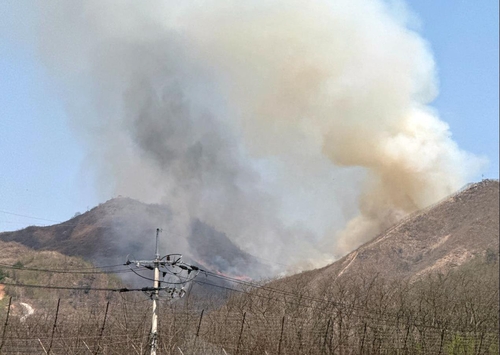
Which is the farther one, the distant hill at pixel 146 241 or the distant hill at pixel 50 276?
the distant hill at pixel 146 241

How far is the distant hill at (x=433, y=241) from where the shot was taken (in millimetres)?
93312

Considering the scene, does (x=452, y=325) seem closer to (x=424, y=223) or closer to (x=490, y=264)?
(x=490, y=264)

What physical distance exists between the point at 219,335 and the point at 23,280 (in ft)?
101

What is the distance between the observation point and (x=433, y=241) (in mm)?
107062

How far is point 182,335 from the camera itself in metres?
50.3

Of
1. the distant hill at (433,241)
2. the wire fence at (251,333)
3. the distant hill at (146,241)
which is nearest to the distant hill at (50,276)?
the wire fence at (251,333)

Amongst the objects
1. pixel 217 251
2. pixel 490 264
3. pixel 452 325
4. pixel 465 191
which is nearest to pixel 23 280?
pixel 217 251

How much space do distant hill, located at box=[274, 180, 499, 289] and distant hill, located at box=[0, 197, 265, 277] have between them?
49.1 feet

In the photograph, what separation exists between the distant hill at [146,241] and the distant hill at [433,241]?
14962 millimetres

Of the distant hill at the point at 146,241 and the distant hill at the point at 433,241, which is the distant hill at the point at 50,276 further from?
the distant hill at the point at 433,241

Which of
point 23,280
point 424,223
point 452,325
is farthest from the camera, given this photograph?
point 424,223

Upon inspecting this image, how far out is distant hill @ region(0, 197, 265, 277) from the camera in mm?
97375

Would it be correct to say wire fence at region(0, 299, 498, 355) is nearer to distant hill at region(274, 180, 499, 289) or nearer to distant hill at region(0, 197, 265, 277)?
distant hill at region(274, 180, 499, 289)

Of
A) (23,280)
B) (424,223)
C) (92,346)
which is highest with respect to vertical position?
(424,223)
